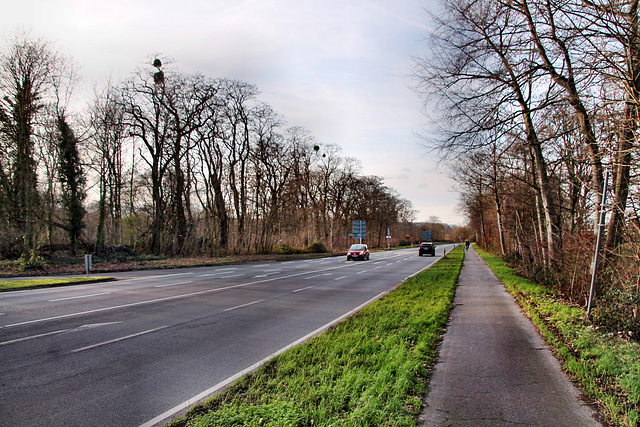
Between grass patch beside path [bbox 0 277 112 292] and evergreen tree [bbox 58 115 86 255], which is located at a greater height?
evergreen tree [bbox 58 115 86 255]

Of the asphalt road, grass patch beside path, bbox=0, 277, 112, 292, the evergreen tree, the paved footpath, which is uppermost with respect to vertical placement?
the evergreen tree

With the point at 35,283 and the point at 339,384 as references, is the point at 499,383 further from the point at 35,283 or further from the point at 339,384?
the point at 35,283

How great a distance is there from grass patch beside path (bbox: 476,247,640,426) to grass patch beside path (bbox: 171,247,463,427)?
6.17ft

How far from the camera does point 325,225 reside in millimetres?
60062

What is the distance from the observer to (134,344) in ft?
21.9

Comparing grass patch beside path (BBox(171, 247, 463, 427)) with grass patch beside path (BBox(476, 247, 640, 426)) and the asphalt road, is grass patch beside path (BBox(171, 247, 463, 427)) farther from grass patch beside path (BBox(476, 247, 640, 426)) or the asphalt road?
grass patch beside path (BBox(476, 247, 640, 426))

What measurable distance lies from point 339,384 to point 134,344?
4227mm

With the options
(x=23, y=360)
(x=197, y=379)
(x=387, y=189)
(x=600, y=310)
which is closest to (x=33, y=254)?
(x=23, y=360)

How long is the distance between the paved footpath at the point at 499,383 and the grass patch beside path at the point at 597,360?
18 centimetres

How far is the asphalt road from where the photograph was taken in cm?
423

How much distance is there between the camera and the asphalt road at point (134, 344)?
13.9ft

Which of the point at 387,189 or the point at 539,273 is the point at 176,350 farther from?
the point at 387,189

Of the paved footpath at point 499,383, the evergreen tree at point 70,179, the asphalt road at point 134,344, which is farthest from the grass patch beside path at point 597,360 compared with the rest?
the evergreen tree at point 70,179

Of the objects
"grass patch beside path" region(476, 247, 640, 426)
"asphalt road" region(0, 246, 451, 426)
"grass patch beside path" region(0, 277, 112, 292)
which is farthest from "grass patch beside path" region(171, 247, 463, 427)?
"grass patch beside path" region(0, 277, 112, 292)
